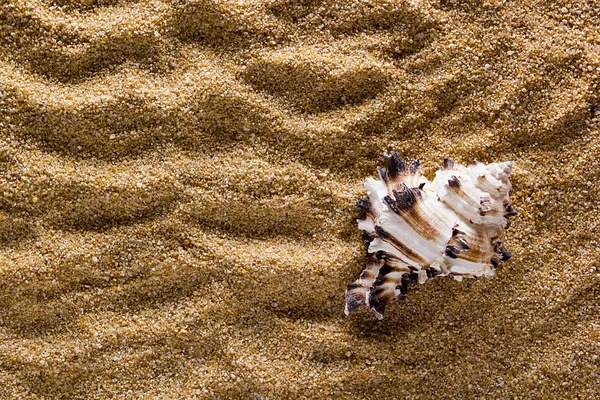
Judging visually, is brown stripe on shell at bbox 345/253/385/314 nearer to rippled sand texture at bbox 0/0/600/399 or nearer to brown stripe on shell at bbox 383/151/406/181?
rippled sand texture at bbox 0/0/600/399

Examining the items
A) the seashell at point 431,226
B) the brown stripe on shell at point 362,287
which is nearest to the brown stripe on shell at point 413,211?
the seashell at point 431,226

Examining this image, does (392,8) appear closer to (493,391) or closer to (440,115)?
(440,115)

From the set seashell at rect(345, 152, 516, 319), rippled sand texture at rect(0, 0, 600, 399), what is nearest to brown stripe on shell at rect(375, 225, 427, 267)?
seashell at rect(345, 152, 516, 319)

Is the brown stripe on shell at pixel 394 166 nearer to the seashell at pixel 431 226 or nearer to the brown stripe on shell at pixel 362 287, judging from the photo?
the seashell at pixel 431 226

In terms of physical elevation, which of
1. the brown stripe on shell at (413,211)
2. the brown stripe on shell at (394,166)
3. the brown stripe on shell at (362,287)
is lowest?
the brown stripe on shell at (362,287)

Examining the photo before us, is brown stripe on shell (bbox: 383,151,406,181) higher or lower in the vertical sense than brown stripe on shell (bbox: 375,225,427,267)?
higher

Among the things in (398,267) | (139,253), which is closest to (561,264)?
(398,267)
